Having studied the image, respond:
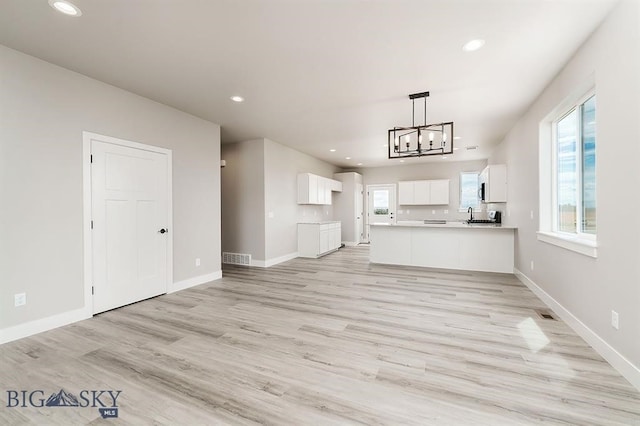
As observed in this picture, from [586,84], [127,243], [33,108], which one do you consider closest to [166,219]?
[127,243]

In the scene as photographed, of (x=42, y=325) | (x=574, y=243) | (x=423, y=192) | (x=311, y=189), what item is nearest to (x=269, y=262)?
(x=311, y=189)

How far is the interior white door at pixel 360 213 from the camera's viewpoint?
370 inches

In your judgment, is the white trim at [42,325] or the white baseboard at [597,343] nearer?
the white baseboard at [597,343]

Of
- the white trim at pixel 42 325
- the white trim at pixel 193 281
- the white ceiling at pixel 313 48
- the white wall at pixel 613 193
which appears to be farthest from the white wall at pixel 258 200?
the white wall at pixel 613 193

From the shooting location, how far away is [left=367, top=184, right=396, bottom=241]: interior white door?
9.51 metres

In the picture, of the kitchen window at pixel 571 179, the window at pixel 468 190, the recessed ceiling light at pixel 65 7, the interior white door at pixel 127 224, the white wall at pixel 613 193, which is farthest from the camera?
the window at pixel 468 190

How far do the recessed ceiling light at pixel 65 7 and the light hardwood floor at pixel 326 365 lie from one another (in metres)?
2.77

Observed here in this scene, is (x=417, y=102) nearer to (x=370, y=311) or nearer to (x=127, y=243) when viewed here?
(x=370, y=311)

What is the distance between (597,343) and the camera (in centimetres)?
233

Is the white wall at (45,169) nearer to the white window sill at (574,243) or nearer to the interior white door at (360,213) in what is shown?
the white window sill at (574,243)

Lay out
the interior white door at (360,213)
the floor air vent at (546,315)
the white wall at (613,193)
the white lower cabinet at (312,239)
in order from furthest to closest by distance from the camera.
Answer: the interior white door at (360,213), the white lower cabinet at (312,239), the floor air vent at (546,315), the white wall at (613,193)

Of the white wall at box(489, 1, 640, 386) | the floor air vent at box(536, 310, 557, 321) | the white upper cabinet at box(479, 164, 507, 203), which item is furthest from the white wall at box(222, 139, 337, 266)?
the white wall at box(489, 1, 640, 386)

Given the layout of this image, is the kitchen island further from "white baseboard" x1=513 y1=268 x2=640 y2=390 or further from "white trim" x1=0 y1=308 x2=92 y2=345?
"white trim" x1=0 y1=308 x2=92 y2=345

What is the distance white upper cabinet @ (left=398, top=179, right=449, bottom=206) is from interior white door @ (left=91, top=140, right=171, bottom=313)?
7.01 m
